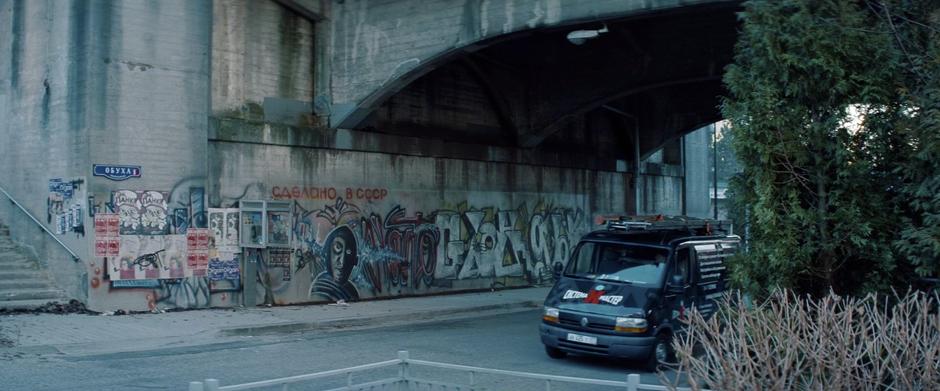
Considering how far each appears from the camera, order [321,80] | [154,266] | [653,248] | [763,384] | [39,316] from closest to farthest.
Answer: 1. [763,384]
2. [653,248]
3. [39,316]
4. [154,266]
5. [321,80]

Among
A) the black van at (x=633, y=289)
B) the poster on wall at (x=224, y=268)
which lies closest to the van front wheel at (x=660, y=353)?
the black van at (x=633, y=289)

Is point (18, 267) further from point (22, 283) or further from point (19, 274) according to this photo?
point (22, 283)

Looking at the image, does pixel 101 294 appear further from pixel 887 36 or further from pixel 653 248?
Result: pixel 887 36

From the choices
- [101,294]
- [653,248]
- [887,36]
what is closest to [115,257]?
[101,294]

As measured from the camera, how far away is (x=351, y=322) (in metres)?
16.9

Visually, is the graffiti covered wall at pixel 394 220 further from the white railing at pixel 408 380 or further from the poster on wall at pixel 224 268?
the white railing at pixel 408 380

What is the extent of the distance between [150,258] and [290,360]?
595 cm

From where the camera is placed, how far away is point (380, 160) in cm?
2092

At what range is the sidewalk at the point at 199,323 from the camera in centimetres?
1320

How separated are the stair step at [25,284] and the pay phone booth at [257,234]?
3735 millimetres

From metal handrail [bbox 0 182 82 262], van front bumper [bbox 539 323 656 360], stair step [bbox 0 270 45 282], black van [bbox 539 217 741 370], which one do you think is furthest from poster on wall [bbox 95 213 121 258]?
van front bumper [bbox 539 323 656 360]

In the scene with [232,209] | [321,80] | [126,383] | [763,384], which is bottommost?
[126,383]

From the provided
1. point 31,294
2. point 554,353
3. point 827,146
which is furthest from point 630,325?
point 31,294

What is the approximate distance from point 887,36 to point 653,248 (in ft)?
16.6
